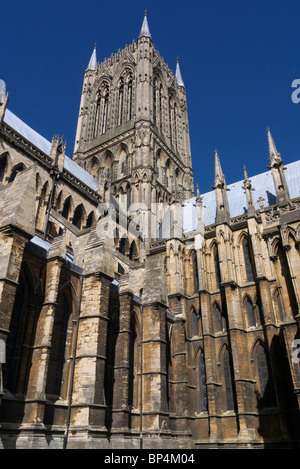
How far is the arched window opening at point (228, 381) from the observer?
66.2 ft

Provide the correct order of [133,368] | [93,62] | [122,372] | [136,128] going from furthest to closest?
[93,62], [136,128], [133,368], [122,372]

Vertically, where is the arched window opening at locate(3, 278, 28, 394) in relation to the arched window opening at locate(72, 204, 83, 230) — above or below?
Answer: below

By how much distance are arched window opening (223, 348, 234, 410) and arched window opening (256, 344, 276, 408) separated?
5.07ft

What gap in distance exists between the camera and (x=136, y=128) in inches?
1439

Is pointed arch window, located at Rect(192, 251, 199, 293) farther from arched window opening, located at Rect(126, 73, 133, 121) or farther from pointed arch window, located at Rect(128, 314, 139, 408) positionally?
arched window opening, located at Rect(126, 73, 133, 121)

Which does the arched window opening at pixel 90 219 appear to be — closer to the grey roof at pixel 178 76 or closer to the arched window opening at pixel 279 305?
the arched window opening at pixel 279 305

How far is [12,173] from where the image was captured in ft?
72.8

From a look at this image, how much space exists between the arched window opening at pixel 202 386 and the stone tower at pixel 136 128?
46.8 ft

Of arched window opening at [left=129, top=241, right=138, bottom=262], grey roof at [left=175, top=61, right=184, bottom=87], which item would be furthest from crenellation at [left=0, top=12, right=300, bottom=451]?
grey roof at [left=175, top=61, right=184, bottom=87]

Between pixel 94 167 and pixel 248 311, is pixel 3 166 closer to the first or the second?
pixel 248 311

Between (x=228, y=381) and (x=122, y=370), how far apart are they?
25.7 ft

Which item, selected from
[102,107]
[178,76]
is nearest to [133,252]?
[102,107]

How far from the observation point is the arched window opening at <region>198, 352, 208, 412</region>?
2103 centimetres
